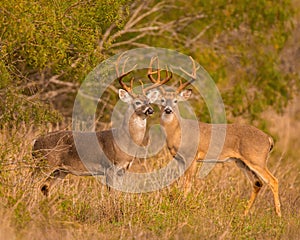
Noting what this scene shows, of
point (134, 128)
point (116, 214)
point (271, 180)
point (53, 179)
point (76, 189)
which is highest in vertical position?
point (116, 214)

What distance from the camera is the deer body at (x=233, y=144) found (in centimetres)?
1162

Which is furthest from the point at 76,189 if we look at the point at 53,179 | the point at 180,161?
the point at 180,161

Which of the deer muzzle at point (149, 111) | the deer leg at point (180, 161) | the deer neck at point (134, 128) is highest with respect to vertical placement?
the deer muzzle at point (149, 111)

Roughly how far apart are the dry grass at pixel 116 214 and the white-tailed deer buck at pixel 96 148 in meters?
0.49

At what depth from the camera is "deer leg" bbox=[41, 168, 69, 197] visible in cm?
1041

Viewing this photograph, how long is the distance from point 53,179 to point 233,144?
10.4 ft

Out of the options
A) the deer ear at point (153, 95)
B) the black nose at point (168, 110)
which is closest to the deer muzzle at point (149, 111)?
the deer ear at point (153, 95)

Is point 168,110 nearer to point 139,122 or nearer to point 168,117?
point 168,117

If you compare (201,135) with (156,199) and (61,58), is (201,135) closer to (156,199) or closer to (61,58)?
(156,199)

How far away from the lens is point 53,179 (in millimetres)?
10719

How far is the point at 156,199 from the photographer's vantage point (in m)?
9.28

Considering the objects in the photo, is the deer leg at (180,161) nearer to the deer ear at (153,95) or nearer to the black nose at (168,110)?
the black nose at (168,110)

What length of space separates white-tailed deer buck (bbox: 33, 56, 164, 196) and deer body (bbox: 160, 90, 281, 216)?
1.09m

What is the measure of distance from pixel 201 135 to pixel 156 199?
3490mm
